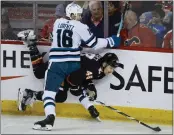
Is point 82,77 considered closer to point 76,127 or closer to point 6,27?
point 76,127

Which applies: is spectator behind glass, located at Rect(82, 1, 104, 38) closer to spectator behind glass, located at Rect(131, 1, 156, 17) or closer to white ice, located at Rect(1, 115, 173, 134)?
spectator behind glass, located at Rect(131, 1, 156, 17)

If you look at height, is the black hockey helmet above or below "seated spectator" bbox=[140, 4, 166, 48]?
below

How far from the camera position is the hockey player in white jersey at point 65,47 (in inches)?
169

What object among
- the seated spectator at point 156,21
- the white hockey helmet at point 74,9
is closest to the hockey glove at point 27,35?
the white hockey helmet at point 74,9

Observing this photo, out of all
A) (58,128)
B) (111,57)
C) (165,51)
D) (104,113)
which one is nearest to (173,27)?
(165,51)

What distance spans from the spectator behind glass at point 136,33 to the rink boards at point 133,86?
0.06m

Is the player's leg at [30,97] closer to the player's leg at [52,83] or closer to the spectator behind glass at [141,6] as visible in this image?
the player's leg at [52,83]

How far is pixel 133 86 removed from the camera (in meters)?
4.46

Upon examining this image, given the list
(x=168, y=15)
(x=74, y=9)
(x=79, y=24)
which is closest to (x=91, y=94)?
(x=79, y=24)

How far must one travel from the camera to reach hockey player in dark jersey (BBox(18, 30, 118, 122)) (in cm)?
440

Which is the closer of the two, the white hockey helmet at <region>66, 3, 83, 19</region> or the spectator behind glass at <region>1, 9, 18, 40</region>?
the white hockey helmet at <region>66, 3, 83, 19</region>

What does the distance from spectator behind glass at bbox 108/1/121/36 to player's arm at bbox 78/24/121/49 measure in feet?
0.25

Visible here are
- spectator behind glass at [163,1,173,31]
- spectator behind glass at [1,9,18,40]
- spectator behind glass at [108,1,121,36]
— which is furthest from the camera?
spectator behind glass at [1,9,18,40]

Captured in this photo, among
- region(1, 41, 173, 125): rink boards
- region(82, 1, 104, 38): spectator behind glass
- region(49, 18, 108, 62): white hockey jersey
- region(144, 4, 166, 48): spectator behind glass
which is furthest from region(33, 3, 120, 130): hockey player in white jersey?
region(144, 4, 166, 48): spectator behind glass
